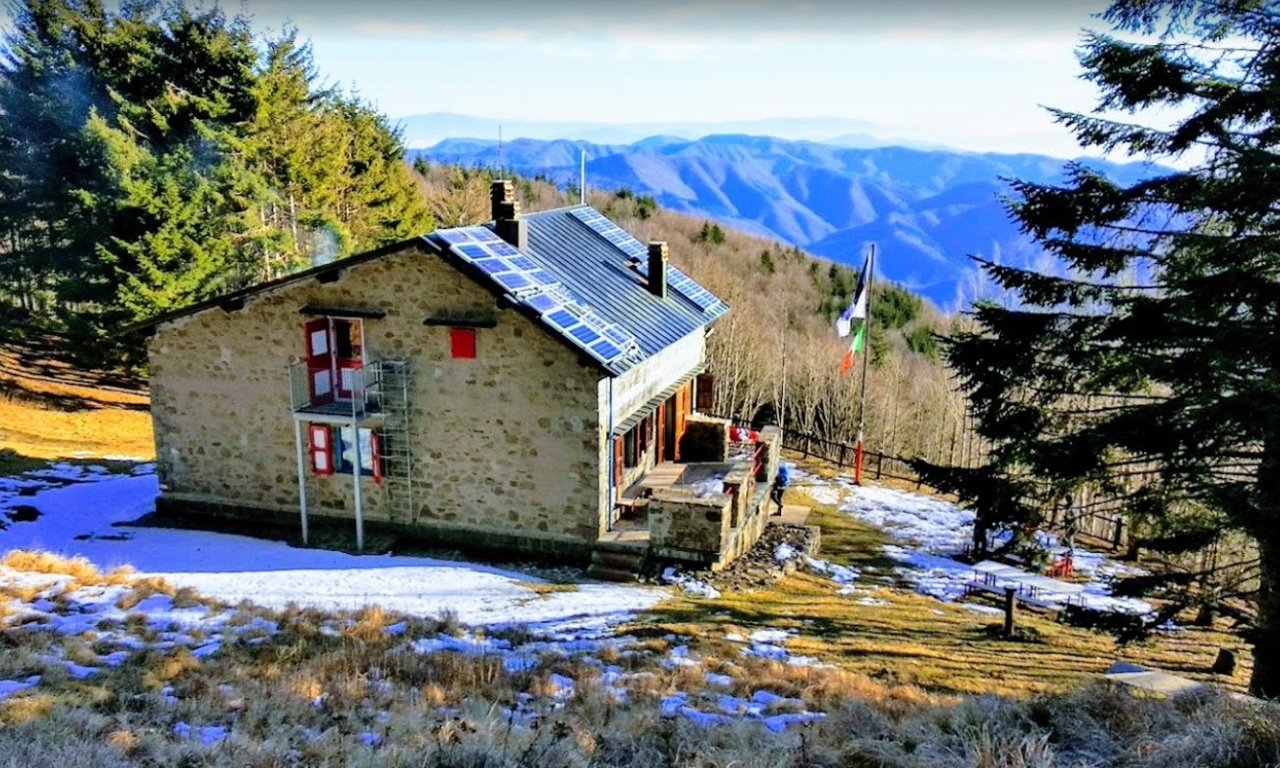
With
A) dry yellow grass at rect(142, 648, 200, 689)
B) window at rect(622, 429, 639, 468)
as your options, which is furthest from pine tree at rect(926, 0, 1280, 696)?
dry yellow grass at rect(142, 648, 200, 689)

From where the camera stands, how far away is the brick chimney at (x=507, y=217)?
18.7m

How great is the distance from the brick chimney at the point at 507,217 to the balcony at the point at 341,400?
4.17 meters

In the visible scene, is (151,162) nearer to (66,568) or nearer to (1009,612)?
(66,568)

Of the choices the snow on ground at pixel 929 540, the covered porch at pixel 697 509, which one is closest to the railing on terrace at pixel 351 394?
the covered porch at pixel 697 509

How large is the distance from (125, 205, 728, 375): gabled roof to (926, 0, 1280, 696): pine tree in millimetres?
7025

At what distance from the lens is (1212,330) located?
9.80 m

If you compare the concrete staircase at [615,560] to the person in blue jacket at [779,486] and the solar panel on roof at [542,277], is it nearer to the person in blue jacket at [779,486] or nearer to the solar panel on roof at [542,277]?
the solar panel on roof at [542,277]

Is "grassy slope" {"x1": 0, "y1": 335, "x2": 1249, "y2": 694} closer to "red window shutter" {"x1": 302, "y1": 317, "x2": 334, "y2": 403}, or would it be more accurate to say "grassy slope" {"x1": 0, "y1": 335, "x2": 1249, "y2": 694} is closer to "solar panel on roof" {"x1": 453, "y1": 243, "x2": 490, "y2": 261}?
"solar panel on roof" {"x1": 453, "y1": 243, "x2": 490, "y2": 261}

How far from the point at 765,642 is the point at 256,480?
482 inches

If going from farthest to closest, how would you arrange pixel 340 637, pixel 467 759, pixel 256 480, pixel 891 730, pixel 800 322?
pixel 800 322 < pixel 256 480 < pixel 340 637 < pixel 891 730 < pixel 467 759

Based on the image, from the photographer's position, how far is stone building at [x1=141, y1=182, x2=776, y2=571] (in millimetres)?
16406

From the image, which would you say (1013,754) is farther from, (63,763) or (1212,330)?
(63,763)

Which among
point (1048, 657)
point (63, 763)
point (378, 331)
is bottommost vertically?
point (1048, 657)

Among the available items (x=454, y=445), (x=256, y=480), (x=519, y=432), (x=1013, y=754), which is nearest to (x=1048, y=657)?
(x=1013, y=754)
